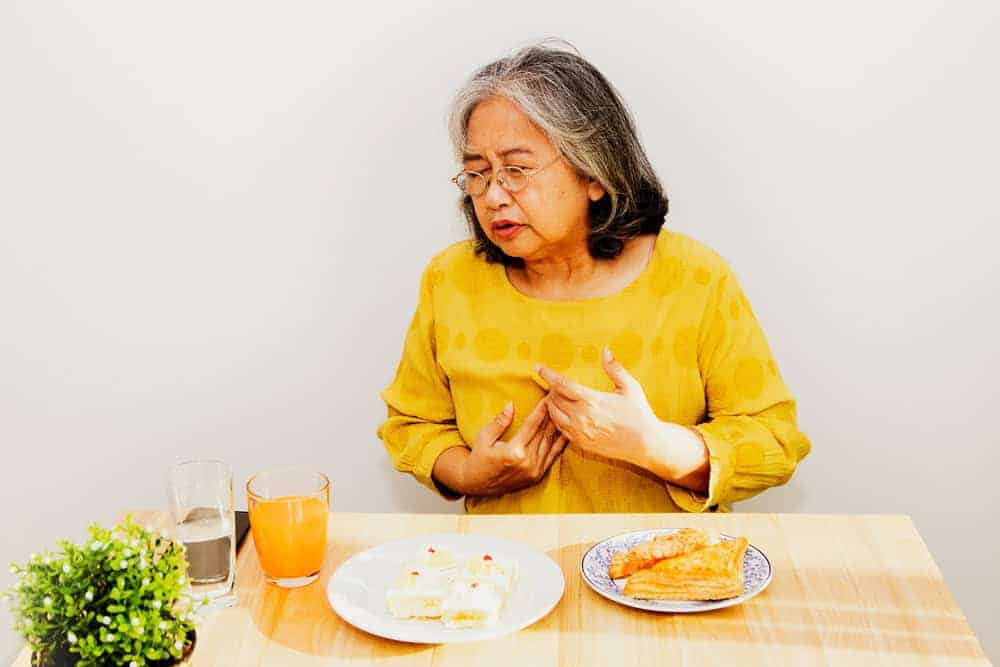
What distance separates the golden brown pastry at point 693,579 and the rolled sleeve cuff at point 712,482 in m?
0.41

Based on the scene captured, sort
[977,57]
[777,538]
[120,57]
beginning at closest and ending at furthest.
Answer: [777,538]
[977,57]
[120,57]

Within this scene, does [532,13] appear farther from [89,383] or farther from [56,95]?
[89,383]

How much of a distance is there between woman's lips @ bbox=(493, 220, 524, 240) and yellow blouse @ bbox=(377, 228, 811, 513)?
14 centimetres

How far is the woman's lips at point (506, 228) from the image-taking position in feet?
5.89

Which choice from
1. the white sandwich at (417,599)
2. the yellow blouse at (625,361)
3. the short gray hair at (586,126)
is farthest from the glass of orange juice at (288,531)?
the short gray hair at (586,126)

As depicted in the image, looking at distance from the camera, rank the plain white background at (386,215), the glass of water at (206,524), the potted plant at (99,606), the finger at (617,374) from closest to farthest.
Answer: the potted plant at (99,606), the glass of water at (206,524), the finger at (617,374), the plain white background at (386,215)

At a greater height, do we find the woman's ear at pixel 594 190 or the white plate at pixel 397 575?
the woman's ear at pixel 594 190

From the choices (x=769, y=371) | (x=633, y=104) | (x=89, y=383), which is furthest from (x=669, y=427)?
(x=89, y=383)

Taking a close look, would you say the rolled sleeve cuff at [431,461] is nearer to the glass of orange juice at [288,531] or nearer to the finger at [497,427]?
the finger at [497,427]

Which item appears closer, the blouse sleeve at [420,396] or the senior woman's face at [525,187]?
the senior woman's face at [525,187]

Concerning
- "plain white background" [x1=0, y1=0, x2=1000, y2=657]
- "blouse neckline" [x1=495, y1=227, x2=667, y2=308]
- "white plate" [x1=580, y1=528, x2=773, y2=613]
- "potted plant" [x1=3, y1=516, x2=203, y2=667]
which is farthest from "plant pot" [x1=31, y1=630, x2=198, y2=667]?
"plain white background" [x1=0, y1=0, x2=1000, y2=657]

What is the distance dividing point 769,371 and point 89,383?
130 cm

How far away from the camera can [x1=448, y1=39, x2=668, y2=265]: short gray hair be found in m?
1.78

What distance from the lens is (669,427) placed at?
1.68m
